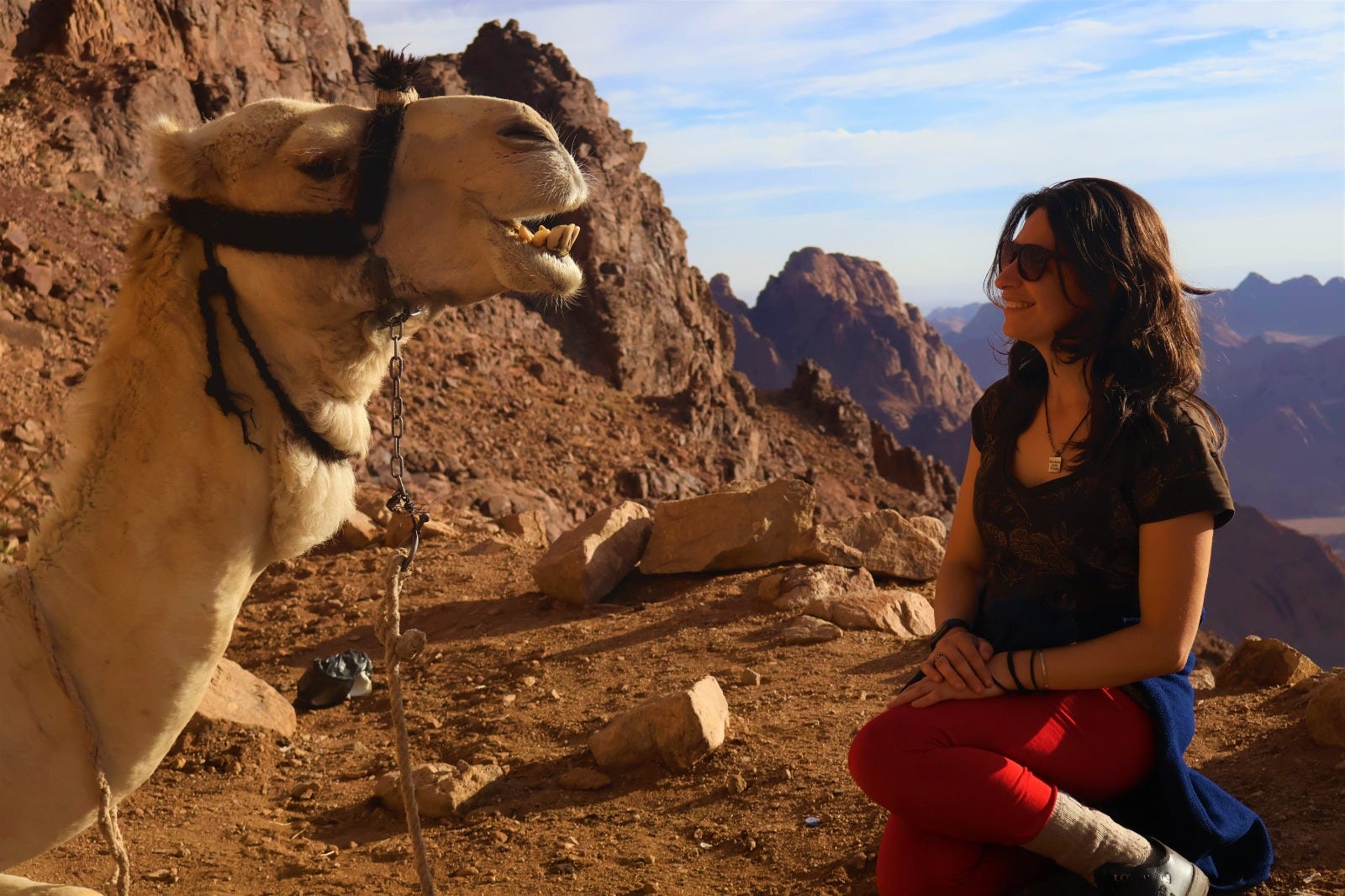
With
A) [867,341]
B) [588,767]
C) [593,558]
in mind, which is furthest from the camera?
[867,341]

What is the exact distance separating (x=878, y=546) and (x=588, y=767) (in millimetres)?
3637

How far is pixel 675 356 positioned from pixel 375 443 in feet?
53.9

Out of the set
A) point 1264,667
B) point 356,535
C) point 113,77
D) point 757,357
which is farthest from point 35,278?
point 757,357

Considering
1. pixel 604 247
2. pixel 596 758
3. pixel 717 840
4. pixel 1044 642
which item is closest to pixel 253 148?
pixel 1044 642

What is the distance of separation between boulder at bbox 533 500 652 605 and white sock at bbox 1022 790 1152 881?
5.07 metres

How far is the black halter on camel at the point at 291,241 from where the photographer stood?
2.50m

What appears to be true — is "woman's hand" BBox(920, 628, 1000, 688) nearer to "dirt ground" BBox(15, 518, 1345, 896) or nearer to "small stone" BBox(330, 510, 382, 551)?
"dirt ground" BBox(15, 518, 1345, 896)

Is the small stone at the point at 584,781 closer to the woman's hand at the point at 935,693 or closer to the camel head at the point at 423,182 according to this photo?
the woman's hand at the point at 935,693

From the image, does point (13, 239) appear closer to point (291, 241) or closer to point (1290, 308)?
point (291, 241)

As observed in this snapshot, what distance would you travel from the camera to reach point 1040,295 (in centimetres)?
301

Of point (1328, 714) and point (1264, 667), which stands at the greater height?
point (1328, 714)

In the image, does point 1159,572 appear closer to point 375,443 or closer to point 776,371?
point 375,443

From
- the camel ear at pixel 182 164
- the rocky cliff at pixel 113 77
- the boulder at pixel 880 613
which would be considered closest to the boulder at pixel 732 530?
the boulder at pixel 880 613

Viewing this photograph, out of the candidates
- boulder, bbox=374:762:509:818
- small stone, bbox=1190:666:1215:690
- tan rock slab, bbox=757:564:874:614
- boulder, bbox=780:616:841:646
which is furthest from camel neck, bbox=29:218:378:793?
tan rock slab, bbox=757:564:874:614
